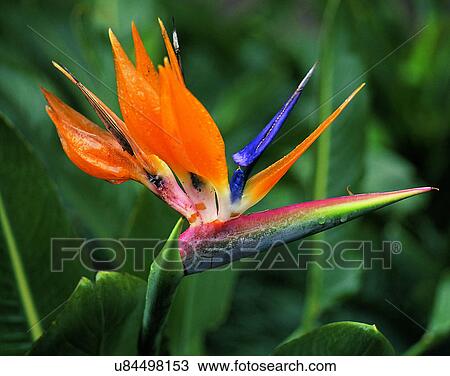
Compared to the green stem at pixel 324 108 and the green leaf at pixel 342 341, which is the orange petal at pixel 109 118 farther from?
the green stem at pixel 324 108

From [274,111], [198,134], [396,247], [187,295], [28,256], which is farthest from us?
[274,111]

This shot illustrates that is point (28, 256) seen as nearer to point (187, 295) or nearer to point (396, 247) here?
point (187, 295)

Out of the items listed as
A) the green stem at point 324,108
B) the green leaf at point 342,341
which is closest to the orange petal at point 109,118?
the green leaf at point 342,341

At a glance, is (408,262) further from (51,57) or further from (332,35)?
(51,57)

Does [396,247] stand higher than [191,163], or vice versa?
[191,163]

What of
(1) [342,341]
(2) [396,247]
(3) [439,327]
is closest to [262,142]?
(1) [342,341]

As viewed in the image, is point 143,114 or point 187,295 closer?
point 143,114
